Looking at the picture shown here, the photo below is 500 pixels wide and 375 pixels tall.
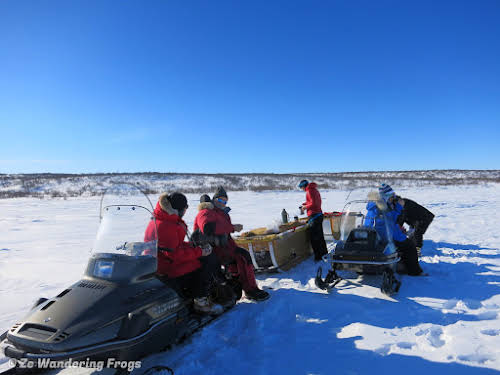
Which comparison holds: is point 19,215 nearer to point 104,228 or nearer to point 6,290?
point 6,290

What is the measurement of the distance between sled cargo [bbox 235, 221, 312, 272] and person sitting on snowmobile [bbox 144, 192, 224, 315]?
6.30 feet

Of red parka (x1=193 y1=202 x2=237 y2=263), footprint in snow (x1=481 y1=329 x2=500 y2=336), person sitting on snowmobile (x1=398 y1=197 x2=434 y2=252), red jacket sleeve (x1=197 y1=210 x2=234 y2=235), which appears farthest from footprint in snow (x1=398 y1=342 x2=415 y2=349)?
person sitting on snowmobile (x1=398 y1=197 x2=434 y2=252)

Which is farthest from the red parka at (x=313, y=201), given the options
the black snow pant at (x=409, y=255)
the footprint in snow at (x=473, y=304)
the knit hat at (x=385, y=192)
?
the footprint in snow at (x=473, y=304)

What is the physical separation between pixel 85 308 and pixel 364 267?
367 centimetres

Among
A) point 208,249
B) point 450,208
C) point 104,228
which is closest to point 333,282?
point 208,249

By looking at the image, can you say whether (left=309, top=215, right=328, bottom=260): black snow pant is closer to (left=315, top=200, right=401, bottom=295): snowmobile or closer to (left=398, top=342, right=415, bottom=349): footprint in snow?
(left=315, top=200, right=401, bottom=295): snowmobile

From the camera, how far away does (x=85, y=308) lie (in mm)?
2523

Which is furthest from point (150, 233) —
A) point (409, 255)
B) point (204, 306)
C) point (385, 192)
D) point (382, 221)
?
point (385, 192)

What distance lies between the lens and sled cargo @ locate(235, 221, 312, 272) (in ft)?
18.2

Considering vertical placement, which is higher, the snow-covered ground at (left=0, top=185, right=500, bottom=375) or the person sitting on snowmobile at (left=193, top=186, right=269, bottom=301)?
the person sitting on snowmobile at (left=193, top=186, right=269, bottom=301)

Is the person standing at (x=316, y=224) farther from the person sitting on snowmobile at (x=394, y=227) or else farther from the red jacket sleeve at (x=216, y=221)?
the red jacket sleeve at (x=216, y=221)

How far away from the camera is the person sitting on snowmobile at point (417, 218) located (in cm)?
670

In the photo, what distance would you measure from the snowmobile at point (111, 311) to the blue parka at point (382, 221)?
3223mm

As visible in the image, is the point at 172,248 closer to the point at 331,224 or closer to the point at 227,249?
the point at 227,249
